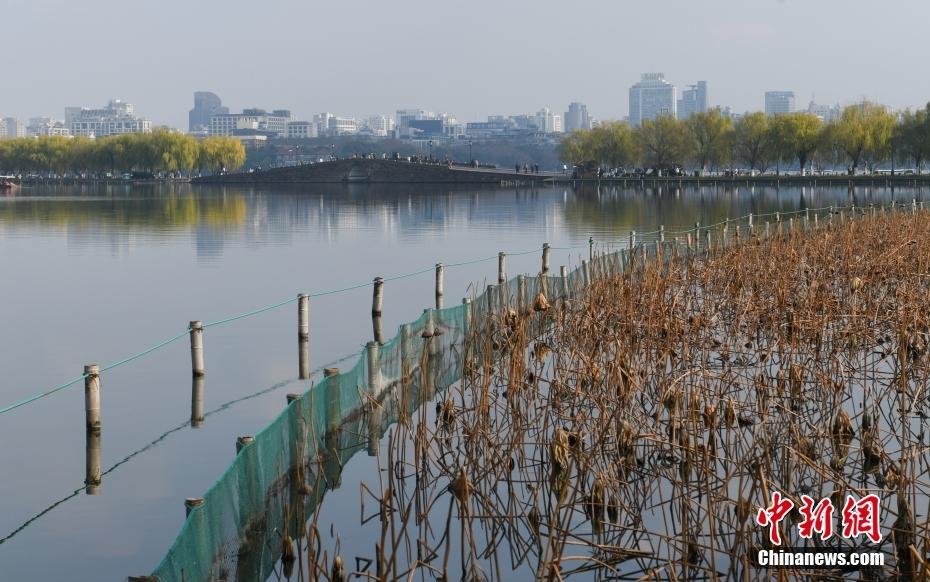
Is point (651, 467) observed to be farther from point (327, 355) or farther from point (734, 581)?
point (327, 355)

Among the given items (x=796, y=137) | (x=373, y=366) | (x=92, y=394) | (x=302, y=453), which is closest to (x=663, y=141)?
(x=796, y=137)

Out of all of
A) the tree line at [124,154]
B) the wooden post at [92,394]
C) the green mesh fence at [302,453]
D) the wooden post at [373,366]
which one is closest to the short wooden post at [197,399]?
the wooden post at [92,394]

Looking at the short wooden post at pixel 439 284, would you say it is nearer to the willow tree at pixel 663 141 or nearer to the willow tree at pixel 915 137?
the willow tree at pixel 915 137

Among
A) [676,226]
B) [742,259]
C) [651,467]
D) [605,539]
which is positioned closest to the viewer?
[605,539]

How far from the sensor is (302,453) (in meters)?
9.75

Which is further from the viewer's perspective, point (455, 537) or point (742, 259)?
point (742, 259)

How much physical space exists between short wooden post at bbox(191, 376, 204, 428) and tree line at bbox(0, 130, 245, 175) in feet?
415

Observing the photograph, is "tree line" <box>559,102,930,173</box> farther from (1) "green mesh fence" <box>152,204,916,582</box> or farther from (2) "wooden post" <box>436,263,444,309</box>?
(1) "green mesh fence" <box>152,204,916,582</box>

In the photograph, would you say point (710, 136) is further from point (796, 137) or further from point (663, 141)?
point (796, 137)

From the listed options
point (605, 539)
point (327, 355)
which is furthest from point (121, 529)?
point (327, 355)

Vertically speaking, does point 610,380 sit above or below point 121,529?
above

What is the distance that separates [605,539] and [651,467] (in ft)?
4.26

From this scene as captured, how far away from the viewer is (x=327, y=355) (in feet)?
63.2

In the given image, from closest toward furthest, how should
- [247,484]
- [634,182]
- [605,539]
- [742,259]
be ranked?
1. [247,484]
2. [605,539]
3. [742,259]
4. [634,182]
